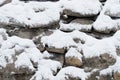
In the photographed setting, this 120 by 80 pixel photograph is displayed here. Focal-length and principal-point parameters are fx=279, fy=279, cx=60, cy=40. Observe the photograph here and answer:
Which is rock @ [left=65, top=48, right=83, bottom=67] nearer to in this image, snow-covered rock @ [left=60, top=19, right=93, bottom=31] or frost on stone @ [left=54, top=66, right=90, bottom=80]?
frost on stone @ [left=54, top=66, right=90, bottom=80]

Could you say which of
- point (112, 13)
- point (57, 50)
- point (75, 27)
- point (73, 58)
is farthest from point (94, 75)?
point (112, 13)

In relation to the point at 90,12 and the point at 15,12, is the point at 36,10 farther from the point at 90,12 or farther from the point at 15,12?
the point at 90,12

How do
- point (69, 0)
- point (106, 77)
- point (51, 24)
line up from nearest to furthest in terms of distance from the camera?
1. point (106, 77)
2. point (51, 24)
3. point (69, 0)

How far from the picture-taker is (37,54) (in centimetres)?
347

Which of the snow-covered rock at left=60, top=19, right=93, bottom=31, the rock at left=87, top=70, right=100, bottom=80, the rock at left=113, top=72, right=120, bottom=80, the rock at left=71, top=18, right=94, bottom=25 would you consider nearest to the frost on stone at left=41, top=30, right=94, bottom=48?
the snow-covered rock at left=60, top=19, right=93, bottom=31

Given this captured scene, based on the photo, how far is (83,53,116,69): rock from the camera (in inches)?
127

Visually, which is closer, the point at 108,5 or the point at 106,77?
the point at 106,77

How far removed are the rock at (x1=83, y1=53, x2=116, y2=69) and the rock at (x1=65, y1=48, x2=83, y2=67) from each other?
74 mm

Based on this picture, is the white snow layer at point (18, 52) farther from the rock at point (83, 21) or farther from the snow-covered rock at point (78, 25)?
the rock at point (83, 21)

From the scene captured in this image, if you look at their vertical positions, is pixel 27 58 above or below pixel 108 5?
below

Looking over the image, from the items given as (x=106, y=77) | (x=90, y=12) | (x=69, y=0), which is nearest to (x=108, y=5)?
(x=90, y=12)

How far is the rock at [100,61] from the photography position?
3.22m

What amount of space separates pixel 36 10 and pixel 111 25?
1051 millimetres

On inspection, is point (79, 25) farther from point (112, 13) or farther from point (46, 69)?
point (46, 69)
